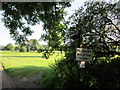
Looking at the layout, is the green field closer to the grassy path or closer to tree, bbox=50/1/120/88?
the grassy path

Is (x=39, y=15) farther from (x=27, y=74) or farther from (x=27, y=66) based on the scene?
(x=27, y=66)

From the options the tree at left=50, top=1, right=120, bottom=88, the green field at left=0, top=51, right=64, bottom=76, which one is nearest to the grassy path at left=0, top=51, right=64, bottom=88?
the green field at left=0, top=51, right=64, bottom=76

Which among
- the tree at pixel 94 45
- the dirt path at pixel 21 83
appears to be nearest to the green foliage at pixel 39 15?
the tree at pixel 94 45

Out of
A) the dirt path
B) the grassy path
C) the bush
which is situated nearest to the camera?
the bush

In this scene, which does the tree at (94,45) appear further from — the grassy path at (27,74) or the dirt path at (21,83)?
the dirt path at (21,83)

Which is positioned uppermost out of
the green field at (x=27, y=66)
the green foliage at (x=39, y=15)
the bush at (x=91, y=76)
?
the green foliage at (x=39, y=15)

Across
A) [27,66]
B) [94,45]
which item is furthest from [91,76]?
[27,66]

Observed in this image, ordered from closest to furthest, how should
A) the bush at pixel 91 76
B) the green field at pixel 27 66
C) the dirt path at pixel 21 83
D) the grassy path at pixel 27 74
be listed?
1. the bush at pixel 91 76
2. the dirt path at pixel 21 83
3. the grassy path at pixel 27 74
4. the green field at pixel 27 66

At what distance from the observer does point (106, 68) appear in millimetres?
3785

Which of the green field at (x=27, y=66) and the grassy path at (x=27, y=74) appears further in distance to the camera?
the green field at (x=27, y=66)

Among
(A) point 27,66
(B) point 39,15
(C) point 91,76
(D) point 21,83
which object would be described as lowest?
(A) point 27,66

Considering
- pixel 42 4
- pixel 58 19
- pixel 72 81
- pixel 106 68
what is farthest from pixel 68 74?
pixel 42 4

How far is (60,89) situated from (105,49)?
2646 millimetres

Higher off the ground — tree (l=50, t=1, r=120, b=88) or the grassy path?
tree (l=50, t=1, r=120, b=88)
